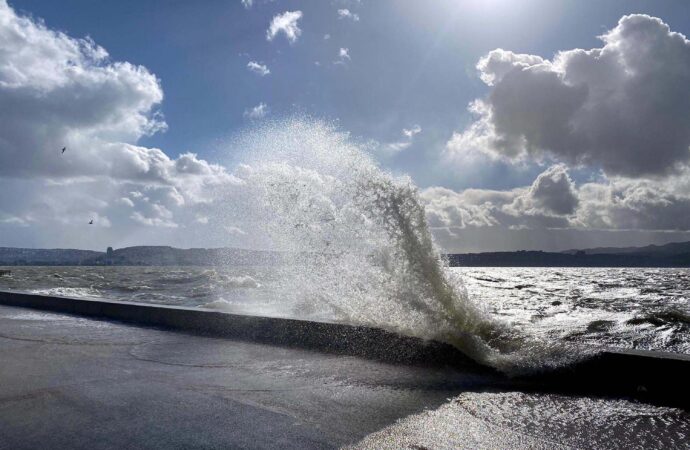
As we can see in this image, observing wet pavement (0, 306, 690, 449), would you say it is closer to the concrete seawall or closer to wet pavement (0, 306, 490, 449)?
wet pavement (0, 306, 490, 449)

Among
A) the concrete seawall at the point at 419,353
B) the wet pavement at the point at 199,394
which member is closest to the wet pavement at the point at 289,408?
the wet pavement at the point at 199,394

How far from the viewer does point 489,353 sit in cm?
422

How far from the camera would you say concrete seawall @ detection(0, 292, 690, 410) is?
3.24m

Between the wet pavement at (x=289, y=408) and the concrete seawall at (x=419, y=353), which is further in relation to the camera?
the concrete seawall at (x=419, y=353)

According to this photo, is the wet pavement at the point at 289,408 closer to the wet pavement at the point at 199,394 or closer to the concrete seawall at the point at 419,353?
the wet pavement at the point at 199,394

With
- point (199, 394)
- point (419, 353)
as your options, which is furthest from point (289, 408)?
point (419, 353)

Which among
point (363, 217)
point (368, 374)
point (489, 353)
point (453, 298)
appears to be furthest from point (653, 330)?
point (368, 374)

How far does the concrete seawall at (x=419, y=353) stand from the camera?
10.6 ft

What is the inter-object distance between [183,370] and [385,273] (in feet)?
12.0

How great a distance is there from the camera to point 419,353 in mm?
4406

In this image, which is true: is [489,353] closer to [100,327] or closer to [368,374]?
[368,374]

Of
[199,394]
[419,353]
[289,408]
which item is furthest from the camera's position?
[419,353]

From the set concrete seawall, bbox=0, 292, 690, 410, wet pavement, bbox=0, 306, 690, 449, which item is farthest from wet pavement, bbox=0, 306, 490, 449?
concrete seawall, bbox=0, 292, 690, 410

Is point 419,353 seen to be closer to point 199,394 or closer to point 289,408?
point 289,408
